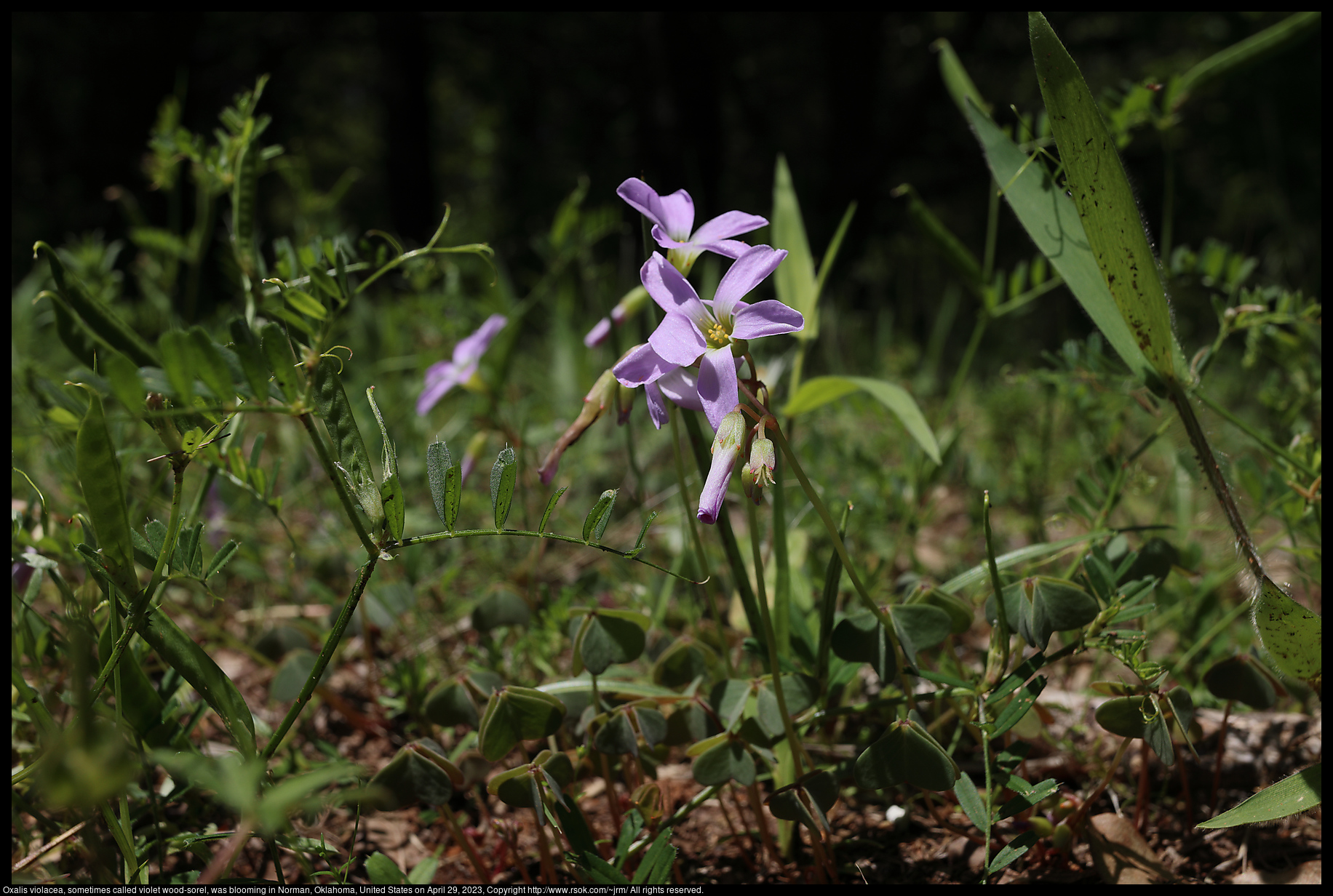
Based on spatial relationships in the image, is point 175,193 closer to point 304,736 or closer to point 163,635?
point 304,736

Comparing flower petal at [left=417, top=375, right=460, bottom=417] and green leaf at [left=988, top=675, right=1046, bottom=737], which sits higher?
flower petal at [left=417, top=375, right=460, bottom=417]

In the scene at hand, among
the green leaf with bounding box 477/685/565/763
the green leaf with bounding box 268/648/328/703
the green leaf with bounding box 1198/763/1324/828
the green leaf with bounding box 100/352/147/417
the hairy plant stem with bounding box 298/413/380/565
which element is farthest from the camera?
the green leaf with bounding box 268/648/328/703

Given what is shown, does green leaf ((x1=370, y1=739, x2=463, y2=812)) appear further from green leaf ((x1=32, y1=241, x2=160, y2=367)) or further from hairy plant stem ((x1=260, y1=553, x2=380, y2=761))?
green leaf ((x1=32, y1=241, x2=160, y2=367))

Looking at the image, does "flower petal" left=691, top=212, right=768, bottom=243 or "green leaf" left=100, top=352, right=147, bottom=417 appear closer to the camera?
"green leaf" left=100, top=352, right=147, bottom=417

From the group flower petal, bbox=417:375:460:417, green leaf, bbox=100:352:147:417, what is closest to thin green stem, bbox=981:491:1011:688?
green leaf, bbox=100:352:147:417

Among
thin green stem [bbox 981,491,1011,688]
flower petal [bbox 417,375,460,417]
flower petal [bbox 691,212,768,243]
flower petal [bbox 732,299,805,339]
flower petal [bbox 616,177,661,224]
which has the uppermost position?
A: flower petal [bbox 616,177,661,224]

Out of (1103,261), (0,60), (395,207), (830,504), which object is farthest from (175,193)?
(395,207)

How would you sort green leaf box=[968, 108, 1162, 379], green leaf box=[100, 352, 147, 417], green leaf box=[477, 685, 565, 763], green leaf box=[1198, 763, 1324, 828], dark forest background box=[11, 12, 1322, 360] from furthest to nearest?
dark forest background box=[11, 12, 1322, 360]
green leaf box=[968, 108, 1162, 379]
green leaf box=[477, 685, 565, 763]
green leaf box=[1198, 763, 1324, 828]
green leaf box=[100, 352, 147, 417]
